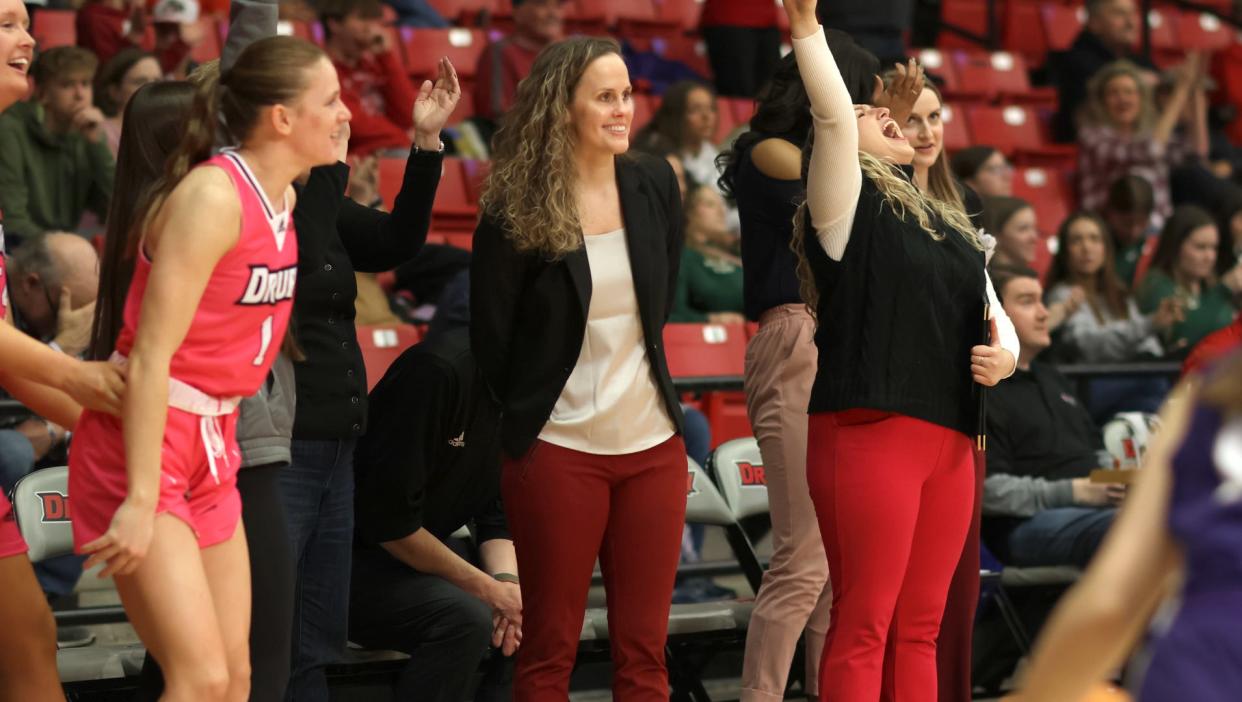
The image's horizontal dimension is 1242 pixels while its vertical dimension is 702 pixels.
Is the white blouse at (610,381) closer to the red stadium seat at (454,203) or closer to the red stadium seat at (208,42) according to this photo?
the red stadium seat at (454,203)

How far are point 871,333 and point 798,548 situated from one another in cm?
70

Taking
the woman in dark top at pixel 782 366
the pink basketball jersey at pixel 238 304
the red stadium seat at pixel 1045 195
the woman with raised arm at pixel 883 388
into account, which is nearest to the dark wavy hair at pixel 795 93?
the woman in dark top at pixel 782 366

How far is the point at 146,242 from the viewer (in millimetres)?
2902

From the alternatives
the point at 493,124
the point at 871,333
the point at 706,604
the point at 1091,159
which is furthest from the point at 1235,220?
the point at 871,333

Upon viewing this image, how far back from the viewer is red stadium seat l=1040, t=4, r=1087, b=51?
11.0m

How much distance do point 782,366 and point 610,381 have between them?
0.53 meters

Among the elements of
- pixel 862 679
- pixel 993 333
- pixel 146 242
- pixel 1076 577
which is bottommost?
pixel 1076 577

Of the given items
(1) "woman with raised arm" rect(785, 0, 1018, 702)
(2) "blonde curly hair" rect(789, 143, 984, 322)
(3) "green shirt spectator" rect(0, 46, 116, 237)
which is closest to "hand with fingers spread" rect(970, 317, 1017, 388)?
(1) "woman with raised arm" rect(785, 0, 1018, 702)

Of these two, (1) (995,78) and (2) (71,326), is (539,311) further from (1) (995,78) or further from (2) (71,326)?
(1) (995,78)

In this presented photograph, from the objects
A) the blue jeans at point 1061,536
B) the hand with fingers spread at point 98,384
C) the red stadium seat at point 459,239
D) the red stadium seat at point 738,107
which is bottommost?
the blue jeans at point 1061,536

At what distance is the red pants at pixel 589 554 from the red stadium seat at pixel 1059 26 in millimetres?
8101

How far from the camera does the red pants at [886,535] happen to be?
3.49 metres

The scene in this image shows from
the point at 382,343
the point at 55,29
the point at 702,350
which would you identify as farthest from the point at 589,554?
the point at 55,29

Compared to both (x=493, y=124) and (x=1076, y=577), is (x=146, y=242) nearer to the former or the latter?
(x=1076, y=577)
